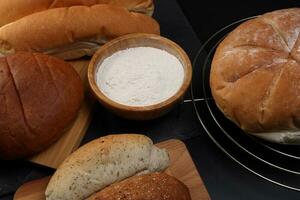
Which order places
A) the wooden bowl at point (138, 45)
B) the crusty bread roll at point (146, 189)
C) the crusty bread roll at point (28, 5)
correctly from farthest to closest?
1. the crusty bread roll at point (28, 5)
2. the wooden bowl at point (138, 45)
3. the crusty bread roll at point (146, 189)

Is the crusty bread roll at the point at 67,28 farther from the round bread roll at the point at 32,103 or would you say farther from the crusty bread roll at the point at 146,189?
the crusty bread roll at the point at 146,189

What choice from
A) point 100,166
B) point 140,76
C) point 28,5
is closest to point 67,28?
point 28,5

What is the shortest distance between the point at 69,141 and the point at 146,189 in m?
0.30

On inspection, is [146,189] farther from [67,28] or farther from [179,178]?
[67,28]

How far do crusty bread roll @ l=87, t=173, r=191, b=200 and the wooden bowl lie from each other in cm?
21

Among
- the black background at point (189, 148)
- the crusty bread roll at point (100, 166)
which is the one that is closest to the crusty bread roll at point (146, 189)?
the crusty bread roll at point (100, 166)

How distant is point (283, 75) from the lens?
0.86 meters

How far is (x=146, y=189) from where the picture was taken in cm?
74

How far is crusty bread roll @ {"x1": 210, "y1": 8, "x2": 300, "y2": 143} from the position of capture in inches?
33.5

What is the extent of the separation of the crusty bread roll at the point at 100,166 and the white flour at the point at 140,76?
186 millimetres

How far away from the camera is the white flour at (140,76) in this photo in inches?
A: 38.3

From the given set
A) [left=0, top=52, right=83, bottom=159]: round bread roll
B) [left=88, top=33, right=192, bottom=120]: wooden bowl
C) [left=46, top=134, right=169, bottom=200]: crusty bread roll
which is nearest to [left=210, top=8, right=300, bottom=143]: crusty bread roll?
[left=88, top=33, right=192, bottom=120]: wooden bowl

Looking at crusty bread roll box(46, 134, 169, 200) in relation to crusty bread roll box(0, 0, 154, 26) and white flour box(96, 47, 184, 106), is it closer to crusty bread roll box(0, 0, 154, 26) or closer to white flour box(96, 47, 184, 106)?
white flour box(96, 47, 184, 106)

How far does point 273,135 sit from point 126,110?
0.34 m
